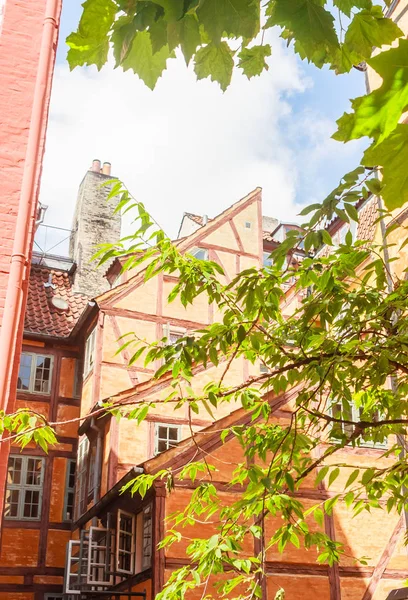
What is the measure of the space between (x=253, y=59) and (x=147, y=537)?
11.1 metres

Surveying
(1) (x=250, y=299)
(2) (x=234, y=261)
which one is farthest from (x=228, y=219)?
(1) (x=250, y=299)

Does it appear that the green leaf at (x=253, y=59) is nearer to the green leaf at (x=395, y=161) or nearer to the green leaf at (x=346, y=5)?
the green leaf at (x=346, y=5)

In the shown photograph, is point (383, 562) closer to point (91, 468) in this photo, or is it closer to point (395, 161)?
point (91, 468)

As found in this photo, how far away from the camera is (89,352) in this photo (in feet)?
56.5

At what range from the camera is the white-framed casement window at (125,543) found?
13.0 m

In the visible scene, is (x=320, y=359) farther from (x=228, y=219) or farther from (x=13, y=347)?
(x=228, y=219)

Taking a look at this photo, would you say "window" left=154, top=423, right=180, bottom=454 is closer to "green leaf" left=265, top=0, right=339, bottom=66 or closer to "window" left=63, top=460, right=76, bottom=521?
"window" left=63, top=460, right=76, bottom=521

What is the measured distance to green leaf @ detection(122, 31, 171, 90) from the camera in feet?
6.58

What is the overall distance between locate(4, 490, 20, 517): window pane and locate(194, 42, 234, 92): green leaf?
15.8m

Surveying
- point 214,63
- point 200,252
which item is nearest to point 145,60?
point 214,63

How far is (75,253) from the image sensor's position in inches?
886

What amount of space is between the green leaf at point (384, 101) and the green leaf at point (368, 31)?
45.5 inches

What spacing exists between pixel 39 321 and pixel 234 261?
5410mm

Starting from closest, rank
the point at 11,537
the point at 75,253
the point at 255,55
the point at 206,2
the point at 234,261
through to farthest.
Result: the point at 206,2 → the point at 255,55 → the point at 11,537 → the point at 234,261 → the point at 75,253
